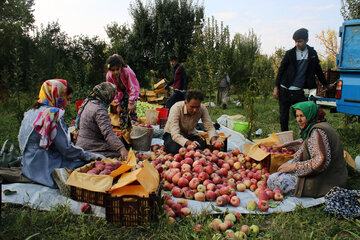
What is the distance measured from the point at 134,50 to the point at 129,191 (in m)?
18.3

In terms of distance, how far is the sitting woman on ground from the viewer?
9.68ft

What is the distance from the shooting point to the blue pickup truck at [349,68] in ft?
17.0

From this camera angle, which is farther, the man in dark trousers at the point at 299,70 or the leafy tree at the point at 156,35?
the leafy tree at the point at 156,35

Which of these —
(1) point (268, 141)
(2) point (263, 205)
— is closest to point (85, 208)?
(2) point (263, 205)

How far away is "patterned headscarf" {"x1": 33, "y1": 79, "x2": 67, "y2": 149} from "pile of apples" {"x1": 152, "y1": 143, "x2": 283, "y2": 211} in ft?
4.62

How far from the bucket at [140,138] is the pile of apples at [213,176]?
0.73m

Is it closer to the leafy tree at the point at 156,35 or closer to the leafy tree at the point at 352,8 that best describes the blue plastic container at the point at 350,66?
the leafy tree at the point at 352,8

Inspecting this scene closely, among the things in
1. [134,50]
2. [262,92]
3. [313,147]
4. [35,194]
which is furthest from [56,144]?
[134,50]

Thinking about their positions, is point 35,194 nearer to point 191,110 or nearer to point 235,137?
point 191,110

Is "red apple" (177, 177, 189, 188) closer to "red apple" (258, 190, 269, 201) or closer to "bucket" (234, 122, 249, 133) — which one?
"red apple" (258, 190, 269, 201)

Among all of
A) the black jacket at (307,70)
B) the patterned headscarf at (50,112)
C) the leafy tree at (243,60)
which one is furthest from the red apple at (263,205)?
the leafy tree at (243,60)

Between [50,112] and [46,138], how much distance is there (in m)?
0.29

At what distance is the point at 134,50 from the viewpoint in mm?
19734

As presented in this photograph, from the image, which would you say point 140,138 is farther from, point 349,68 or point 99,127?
point 349,68
